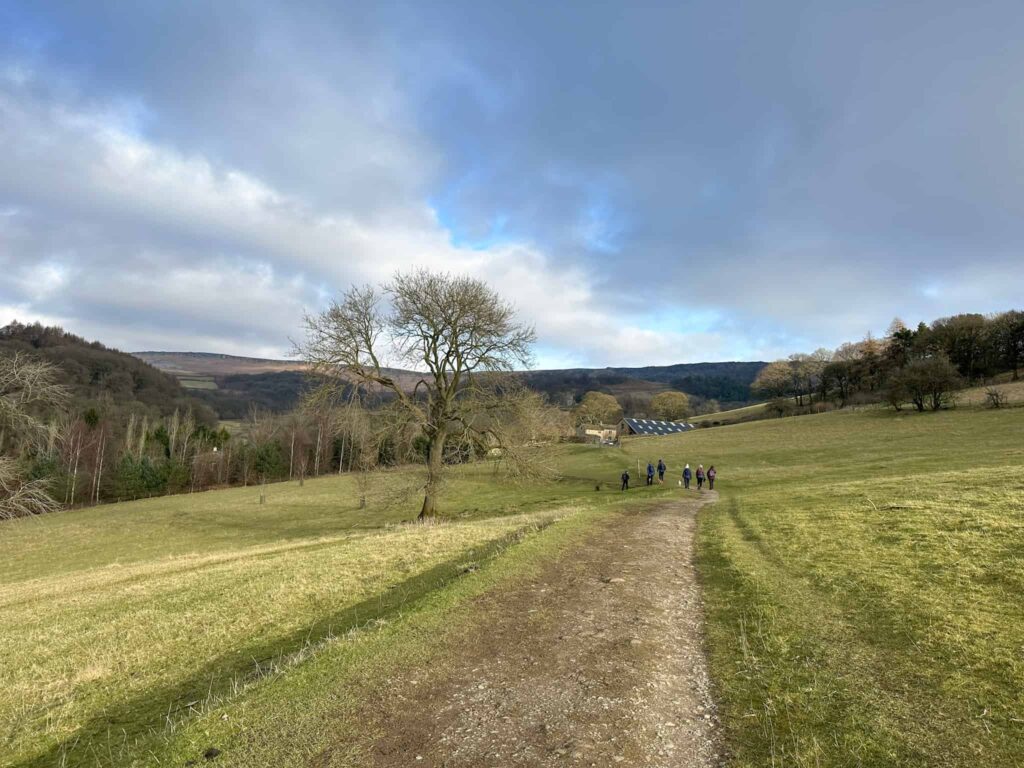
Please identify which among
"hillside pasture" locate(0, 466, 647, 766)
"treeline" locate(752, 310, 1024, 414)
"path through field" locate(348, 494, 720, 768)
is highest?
"treeline" locate(752, 310, 1024, 414)

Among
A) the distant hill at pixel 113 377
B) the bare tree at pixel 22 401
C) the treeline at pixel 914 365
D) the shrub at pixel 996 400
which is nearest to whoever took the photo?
the bare tree at pixel 22 401

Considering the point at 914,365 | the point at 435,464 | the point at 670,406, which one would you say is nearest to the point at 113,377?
the point at 435,464

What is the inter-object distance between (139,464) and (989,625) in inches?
3586

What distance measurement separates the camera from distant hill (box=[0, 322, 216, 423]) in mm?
109750

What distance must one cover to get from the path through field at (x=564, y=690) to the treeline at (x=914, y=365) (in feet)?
234

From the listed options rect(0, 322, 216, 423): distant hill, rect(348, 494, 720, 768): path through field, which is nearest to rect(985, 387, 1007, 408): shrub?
rect(348, 494, 720, 768): path through field

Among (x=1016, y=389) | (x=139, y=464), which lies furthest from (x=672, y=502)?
(x=139, y=464)

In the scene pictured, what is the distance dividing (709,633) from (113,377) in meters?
153

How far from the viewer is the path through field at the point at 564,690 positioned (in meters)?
4.62

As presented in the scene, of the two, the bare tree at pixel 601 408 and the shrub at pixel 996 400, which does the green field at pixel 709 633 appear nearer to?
the shrub at pixel 996 400

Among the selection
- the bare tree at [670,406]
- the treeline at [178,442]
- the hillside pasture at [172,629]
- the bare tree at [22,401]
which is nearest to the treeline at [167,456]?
the treeline at [178,442]

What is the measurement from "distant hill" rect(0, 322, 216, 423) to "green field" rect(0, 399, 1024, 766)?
372ft

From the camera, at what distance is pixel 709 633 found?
7680mm

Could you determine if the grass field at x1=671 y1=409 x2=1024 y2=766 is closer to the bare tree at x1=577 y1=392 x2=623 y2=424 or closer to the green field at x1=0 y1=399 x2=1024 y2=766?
the green field at x1=0 y1=399 x2=1024 y2=766
